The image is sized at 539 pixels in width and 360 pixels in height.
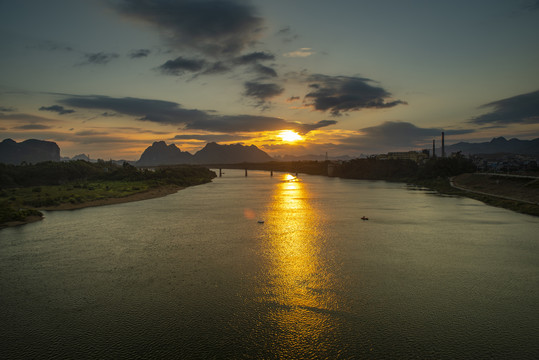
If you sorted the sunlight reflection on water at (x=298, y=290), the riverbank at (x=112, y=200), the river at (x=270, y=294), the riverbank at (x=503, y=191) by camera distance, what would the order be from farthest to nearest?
the riverbank at (x=112, y=200), the riverbank at (x=503, y=191), the sunlight reflection on water at (x=298, y=290), the river at (x=270, y=294)

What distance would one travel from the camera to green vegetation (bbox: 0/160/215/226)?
51.4 m

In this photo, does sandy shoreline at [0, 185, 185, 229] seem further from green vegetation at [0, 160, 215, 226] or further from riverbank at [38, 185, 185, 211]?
green vegetation at [0, 160, 215, 226]

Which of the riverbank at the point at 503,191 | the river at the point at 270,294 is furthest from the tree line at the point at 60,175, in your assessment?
the riverbank at the point at 503,191

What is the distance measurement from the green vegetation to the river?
2269 cm

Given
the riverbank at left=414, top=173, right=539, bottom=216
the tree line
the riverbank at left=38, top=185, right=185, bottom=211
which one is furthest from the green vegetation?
the riverbank at left=414, top=173, right=539, bottom=216

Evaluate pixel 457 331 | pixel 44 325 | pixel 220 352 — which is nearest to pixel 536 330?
pixel 457 331

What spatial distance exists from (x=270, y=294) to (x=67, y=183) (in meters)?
90.6

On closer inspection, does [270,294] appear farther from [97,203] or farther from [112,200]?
[112,200]

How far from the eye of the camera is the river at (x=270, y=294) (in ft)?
37.4

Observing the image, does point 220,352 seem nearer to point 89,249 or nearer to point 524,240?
point 89,249

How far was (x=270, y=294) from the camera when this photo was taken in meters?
15.7

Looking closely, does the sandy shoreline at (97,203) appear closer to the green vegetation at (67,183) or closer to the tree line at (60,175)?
the green vegetation at (67,183)

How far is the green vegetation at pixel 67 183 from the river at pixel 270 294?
2269 cm

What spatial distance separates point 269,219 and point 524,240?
25642mm
